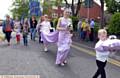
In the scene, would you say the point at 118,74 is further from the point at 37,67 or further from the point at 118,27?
the point at 118,27

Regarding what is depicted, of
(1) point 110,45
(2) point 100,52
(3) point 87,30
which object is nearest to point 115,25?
(3) point 87,30

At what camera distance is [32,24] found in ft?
95.8

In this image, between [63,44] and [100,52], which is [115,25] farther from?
[100,52]

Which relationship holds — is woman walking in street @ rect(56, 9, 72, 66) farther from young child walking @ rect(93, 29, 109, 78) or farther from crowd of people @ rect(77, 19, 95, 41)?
crowd of people @ rect(77, 19, 95, 41)

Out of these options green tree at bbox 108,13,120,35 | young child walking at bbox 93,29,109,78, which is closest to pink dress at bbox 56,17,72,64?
young child walking at bbox 93,29,109,78

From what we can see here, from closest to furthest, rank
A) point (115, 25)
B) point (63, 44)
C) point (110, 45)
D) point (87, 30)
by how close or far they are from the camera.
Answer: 1. point (110, 45)
2. point (63, 44)
3. point (115, 25)
4. point (87, 30)

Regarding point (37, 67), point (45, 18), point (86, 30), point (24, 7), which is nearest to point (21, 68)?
point (37, 67)

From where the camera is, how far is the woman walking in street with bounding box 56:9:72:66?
14375 millimetres

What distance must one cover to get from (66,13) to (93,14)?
8419 centimetres

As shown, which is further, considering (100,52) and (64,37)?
(64,37)

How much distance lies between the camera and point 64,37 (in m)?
14.6

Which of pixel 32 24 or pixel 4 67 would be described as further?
pixel 32 24

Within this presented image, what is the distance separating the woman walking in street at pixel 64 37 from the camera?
14375 mm

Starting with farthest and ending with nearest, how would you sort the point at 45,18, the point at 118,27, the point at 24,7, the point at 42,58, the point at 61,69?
the point at 24,7 → the point at 118,27 → the point at 45,18 → the point at 42,58 → the point at 61,69
